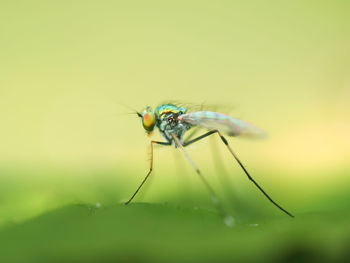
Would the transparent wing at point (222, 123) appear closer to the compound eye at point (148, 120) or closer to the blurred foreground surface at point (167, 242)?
the compound eye at point (148, 120)

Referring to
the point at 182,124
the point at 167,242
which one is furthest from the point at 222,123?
the point at 167,242

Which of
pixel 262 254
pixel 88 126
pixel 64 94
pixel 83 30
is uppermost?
pixel 83 30

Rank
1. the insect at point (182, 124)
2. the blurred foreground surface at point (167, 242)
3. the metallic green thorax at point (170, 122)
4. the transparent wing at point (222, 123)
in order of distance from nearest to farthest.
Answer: the blurred foreground surface at point (167, 242), the transparent wing at point (222, 123), the insect at point (182, 124), the metallic green thorax at point (170, 122)

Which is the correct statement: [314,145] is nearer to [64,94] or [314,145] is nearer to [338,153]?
[338,153]

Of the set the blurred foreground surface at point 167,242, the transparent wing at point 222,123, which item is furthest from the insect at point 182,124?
the blurred foreground surface at point 167,242

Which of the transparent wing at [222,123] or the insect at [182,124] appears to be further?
the insect at [182,124]

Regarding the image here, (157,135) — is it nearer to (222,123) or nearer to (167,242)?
(222,123)

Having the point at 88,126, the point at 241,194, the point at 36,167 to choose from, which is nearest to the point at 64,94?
the point at 88,126
